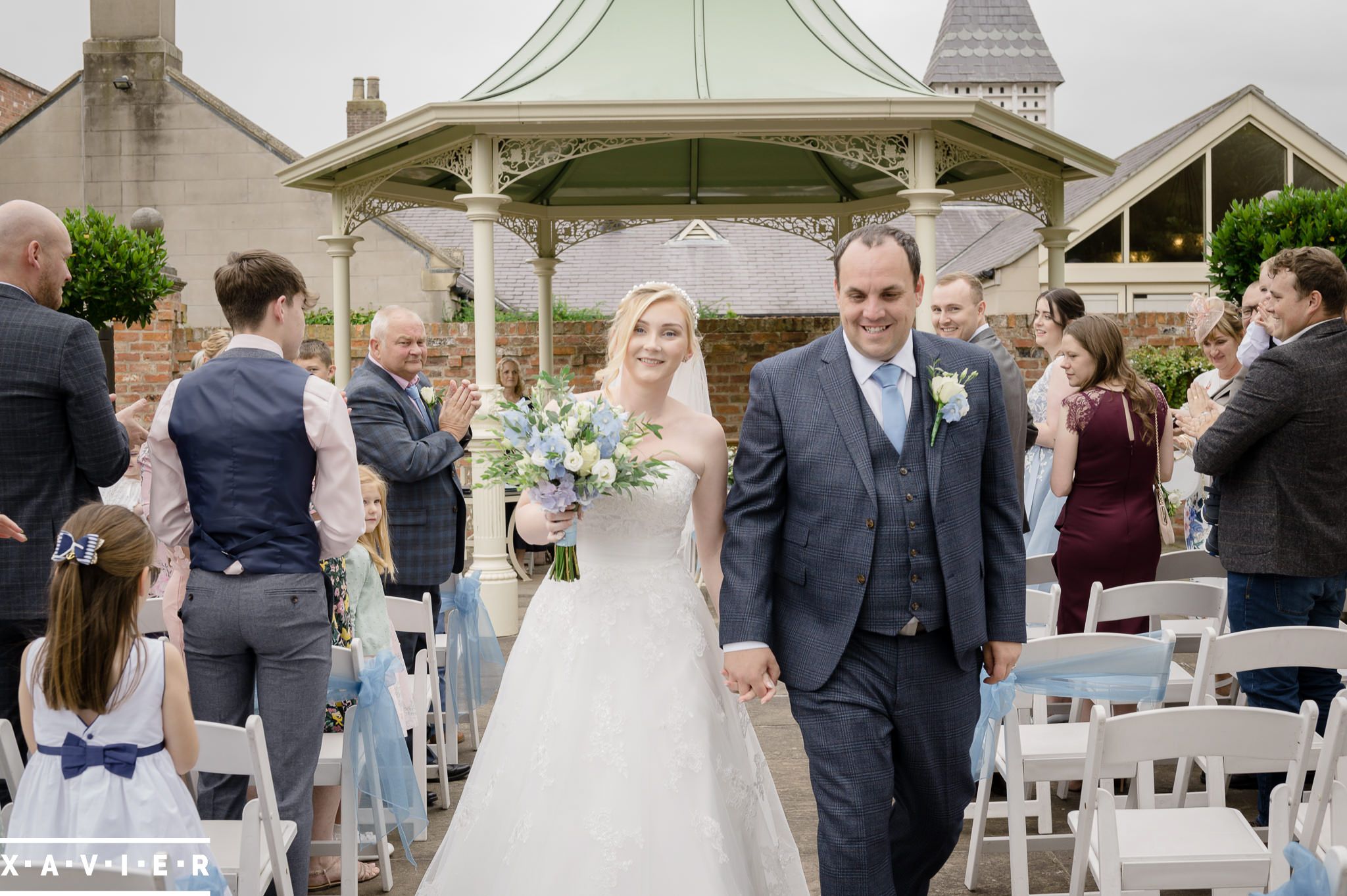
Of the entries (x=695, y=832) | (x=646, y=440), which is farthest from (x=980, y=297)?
(x=695, y=832)

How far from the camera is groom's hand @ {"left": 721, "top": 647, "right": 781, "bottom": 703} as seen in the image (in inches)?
123

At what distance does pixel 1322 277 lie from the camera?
14.3ft

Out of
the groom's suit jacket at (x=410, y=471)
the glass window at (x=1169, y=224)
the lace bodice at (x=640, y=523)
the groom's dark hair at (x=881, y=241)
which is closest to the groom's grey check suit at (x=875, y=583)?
the groom's dark hair at (x=881, y=241)

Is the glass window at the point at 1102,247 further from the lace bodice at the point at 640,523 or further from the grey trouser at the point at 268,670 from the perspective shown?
the grey trouser at the point at 268,670

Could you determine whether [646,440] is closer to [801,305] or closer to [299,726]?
[299,726]

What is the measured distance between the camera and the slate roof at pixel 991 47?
140ft

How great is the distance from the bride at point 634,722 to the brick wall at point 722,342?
9403mm

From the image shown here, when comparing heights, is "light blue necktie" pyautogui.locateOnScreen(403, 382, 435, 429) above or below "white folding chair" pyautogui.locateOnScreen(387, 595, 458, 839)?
above

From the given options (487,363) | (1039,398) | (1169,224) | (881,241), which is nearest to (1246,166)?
(1169,224)

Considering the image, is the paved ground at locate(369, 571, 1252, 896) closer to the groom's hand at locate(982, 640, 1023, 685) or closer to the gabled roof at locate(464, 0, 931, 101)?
the groom's hand at locate(982, 640, 1023, 685)

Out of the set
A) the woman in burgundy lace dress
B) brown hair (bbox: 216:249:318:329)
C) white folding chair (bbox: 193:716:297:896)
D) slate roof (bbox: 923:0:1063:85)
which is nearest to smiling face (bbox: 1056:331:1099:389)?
the woman in burgundy lace dress

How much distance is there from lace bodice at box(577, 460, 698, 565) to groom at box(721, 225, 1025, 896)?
613 mm

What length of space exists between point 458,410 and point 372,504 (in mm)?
1028

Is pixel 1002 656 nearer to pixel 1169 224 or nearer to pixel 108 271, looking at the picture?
pixel 108 271
